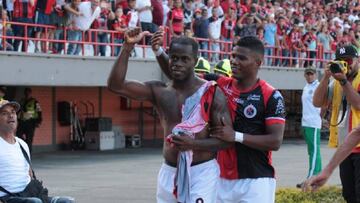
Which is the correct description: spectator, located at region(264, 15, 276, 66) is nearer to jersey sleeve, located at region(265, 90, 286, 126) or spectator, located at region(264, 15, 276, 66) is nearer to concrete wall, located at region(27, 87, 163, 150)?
concrete wall, located at region(27, 87, 163, 150)

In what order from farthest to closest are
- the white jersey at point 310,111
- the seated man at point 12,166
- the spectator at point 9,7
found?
1. the spectator at point 9,7
2. the white jersey at point 310,111
3. the seated man at point 12,166

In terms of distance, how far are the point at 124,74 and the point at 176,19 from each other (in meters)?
16.4

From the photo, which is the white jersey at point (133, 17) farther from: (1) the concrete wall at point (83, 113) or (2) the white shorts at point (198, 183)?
(2) the white shorts at point (198, 183)

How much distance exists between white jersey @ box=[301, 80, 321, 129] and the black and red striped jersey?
752 cm

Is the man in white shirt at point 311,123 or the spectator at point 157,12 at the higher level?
the spectator at point 157,12

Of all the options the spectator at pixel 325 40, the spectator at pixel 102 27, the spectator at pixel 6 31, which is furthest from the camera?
the spectator at pixel 325 40

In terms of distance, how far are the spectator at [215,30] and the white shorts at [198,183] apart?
59.1 ft

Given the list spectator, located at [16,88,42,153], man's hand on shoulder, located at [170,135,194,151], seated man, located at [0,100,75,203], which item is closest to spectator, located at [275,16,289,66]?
spectator, located at [16,88,42,153]

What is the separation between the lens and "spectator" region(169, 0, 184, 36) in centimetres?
2203

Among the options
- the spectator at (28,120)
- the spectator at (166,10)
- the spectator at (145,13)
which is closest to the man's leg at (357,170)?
the spectator at (145,13)

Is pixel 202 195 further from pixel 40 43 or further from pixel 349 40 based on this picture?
pixel 349 40

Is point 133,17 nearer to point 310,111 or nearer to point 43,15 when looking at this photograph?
point 43,15

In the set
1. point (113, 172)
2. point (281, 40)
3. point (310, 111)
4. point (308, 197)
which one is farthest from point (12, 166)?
point (281, 40)

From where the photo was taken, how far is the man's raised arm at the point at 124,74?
19.1 ft
